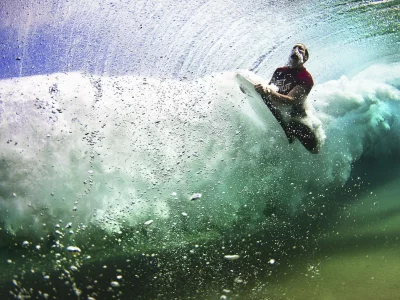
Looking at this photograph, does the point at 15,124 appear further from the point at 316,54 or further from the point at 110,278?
the point at 316,54

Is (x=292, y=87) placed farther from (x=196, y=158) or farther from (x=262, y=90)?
(x=196, y=158)

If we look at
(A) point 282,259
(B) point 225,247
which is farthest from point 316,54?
(B) point 225,247

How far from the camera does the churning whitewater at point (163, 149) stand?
224 inches

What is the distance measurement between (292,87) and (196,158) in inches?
110

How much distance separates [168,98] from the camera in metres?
5.57

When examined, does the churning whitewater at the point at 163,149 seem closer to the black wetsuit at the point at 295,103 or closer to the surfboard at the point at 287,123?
the surfboard at the point at 287,123

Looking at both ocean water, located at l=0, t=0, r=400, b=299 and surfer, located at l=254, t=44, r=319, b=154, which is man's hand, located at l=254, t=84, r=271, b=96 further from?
ocean water, located at l=0, t=0, r=400, b=299

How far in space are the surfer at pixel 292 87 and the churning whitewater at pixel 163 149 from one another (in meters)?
0.50

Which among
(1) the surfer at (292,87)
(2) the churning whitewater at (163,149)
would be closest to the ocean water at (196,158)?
(2) the churning whitewater at (163,149)

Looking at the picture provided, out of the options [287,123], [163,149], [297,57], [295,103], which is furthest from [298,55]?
[163,149]

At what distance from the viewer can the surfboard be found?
15.1 ft

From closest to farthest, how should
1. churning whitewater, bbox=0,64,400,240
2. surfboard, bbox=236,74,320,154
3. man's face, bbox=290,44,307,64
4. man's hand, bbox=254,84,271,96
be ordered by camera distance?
1. man's face, bbox=290,44,307,64
2. man's hand, bbox=254,84,271,96
3. surfboard, bbox=236,74,320,154
4. churning whitewater, bbox=0,64,400,240

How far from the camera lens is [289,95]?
4.22 meters

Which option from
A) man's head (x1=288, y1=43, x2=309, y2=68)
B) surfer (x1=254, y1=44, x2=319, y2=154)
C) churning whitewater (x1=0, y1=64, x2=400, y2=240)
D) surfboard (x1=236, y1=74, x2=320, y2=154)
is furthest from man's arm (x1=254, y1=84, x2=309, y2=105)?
churning whitewater (x1=0, y1=64, x2=400, y2=240)
